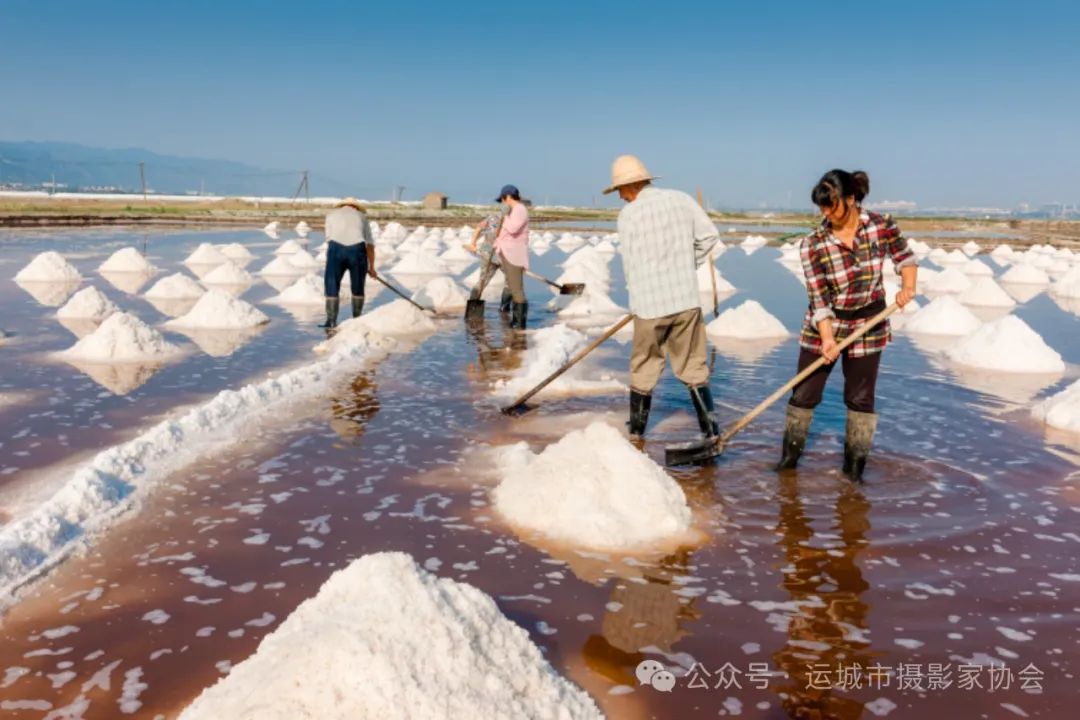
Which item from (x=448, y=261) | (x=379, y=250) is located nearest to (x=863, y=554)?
(x=448, y=261)

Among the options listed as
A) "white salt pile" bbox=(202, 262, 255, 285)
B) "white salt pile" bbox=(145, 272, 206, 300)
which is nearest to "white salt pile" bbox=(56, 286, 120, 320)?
"white salt pile" bbox=(145, 272, 206, 300)

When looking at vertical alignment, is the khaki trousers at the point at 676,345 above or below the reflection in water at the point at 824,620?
above

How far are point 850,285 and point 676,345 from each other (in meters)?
1.10

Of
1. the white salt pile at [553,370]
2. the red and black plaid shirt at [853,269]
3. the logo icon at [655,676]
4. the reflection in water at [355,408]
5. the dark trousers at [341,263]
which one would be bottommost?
the logo icon at [655,676]

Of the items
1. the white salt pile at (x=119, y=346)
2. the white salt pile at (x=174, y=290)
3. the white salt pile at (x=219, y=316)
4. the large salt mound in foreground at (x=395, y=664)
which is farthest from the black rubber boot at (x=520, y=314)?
the large salt mound in foreground at (x=395, y=664)

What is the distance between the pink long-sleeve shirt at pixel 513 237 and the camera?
883 centimetres

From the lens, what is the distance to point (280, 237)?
2631 centimetres

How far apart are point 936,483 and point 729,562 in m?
1.58

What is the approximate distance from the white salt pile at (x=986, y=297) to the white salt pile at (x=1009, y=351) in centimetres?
535

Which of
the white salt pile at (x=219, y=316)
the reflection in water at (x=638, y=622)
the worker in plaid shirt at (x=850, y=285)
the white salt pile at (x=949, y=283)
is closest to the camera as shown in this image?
the reflection in water at (x=638, y=622)

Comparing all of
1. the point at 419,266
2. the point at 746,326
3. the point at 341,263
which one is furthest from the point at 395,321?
the point at 419,266

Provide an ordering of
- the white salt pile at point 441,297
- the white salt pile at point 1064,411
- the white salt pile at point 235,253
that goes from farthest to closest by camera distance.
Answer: the white salt pile at point 235,253 → the white salt pile at point 441,297 → the white salt pile at point 1064,411

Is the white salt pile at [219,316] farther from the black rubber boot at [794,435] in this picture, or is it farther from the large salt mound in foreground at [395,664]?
the large salt mound in foreground at [395,664]

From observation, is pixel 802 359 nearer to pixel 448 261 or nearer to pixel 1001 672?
pixel 1001 672
